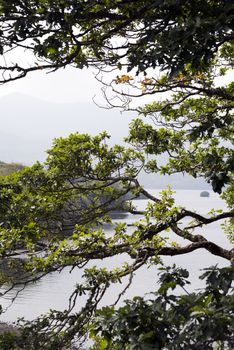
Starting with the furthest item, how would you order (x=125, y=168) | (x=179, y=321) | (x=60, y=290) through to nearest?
(x=60, y=290) → (x=125, y=168) → (x=179, y=321)

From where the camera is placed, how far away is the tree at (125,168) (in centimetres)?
427

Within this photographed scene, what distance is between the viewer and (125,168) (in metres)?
11.8

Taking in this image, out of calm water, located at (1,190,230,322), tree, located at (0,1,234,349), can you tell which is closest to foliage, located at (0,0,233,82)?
tree, located at (0,1,234,349)

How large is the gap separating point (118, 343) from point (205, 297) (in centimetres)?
84

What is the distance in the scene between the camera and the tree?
168 inches

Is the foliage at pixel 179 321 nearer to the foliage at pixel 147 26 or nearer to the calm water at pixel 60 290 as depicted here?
the foliage at pixel 147 26

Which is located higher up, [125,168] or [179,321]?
[125,168]

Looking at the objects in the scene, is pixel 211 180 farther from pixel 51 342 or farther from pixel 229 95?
pixel 229 95

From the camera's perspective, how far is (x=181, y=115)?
11.5 m

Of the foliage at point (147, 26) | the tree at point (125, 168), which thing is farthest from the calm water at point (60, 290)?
the foliage at point (147, 26)

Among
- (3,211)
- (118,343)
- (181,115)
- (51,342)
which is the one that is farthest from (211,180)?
(181,115)

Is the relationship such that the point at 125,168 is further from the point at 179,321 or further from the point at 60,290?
the point at 60,290

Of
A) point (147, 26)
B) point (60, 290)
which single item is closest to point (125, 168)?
point (147, 26)

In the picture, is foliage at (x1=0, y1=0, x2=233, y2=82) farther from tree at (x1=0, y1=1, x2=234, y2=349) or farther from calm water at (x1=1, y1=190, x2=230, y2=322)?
calm water at (x1=1, y1=190, x2=230, y2=322)
